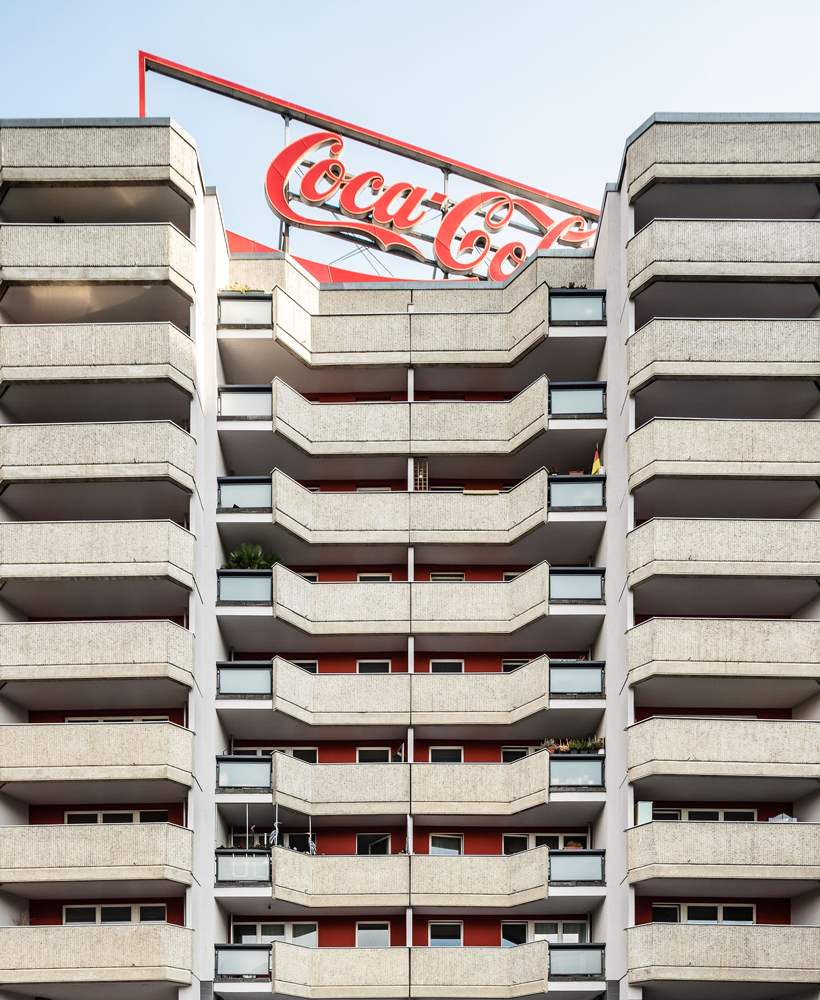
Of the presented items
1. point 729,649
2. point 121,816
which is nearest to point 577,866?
point 729,649

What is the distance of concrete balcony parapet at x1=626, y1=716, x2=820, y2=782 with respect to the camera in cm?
3619

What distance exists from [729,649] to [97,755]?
16523mm

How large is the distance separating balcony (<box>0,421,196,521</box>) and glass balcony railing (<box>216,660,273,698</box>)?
197 inches

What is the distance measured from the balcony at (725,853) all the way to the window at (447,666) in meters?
8.50

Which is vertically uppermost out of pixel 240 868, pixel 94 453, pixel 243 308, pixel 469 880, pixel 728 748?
pixel 243 308

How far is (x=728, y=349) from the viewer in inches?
1539

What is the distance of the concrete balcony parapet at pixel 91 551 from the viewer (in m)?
37.8

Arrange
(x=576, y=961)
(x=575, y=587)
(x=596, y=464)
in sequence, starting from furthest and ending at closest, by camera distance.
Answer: (x=596, y=464)
(x=575, y=587)
(x=576, y=961)

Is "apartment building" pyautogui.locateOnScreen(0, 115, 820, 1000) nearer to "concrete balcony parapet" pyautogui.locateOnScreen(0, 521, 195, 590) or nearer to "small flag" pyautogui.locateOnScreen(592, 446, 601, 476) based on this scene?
"concrete balcony parapet" pyautogui.locateOnScreen(0, 521, 195, 590)

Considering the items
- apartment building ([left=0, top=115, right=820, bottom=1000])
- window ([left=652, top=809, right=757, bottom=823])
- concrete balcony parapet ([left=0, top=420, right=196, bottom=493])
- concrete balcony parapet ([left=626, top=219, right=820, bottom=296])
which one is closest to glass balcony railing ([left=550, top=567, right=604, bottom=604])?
apartment building ([left=0, top=115, right=820, bottom=1000])

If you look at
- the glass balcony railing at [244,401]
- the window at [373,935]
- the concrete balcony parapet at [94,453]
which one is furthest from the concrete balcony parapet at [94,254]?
the window at [373,935]

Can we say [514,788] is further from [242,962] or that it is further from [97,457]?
[97,457]

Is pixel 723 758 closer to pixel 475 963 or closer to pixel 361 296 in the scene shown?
pixel 475 963

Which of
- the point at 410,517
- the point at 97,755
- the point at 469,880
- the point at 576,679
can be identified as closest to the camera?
the point at 97,755
